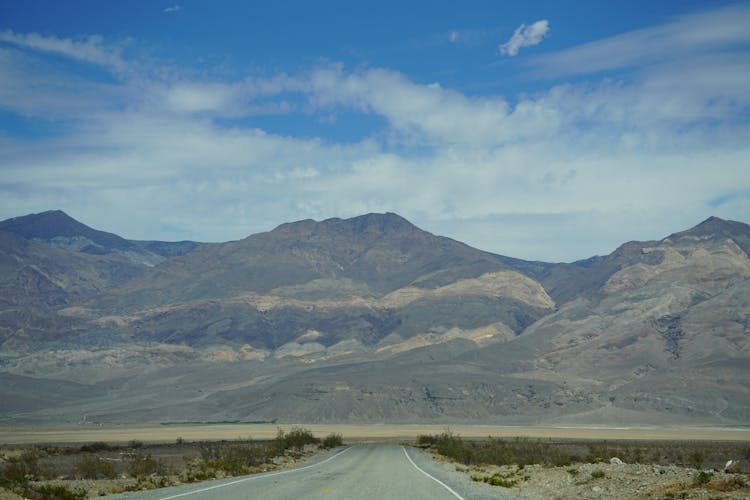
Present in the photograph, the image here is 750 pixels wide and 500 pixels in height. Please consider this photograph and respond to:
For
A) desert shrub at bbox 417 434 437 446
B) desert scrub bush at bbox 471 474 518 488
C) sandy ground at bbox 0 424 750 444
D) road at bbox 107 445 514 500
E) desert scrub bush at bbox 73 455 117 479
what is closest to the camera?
road at bbox 107 445 514 500

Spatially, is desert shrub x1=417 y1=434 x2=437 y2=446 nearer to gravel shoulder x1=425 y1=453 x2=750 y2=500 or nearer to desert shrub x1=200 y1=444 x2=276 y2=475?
desert shrub x1=200 y1=444 x2=276 y2=475

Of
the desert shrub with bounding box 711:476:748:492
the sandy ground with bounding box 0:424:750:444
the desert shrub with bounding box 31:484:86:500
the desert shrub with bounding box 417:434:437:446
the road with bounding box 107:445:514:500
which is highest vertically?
the desert shrub with bounding box 711:476:748:492

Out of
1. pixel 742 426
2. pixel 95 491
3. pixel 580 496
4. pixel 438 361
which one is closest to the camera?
pixel 580 496

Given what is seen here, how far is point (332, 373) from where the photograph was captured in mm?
177750

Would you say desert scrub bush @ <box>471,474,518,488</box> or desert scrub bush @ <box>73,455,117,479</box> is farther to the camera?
desert scrub bush @ <box>73,455,117,479</box>

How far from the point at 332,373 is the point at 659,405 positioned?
75.4 m

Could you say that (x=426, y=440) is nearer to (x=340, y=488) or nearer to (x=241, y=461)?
(x=241, y=461)

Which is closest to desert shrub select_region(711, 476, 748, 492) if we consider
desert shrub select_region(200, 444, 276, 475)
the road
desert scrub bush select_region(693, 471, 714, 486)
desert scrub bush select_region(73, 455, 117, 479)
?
desert scrub bush select_region(693, 471, 714, 486)

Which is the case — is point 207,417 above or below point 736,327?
below

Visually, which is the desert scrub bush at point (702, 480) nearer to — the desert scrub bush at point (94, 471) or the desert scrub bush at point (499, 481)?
the desert scrub bush at point (499, 481)

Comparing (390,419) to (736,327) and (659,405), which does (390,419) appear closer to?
(659,405)

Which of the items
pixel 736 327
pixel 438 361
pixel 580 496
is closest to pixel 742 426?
pixel 736 327

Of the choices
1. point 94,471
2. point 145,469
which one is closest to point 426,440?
point 145,469

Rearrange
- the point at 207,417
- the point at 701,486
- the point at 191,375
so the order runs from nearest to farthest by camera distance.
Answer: the point at 701,486, the point at 207,417, the point at 191,375
